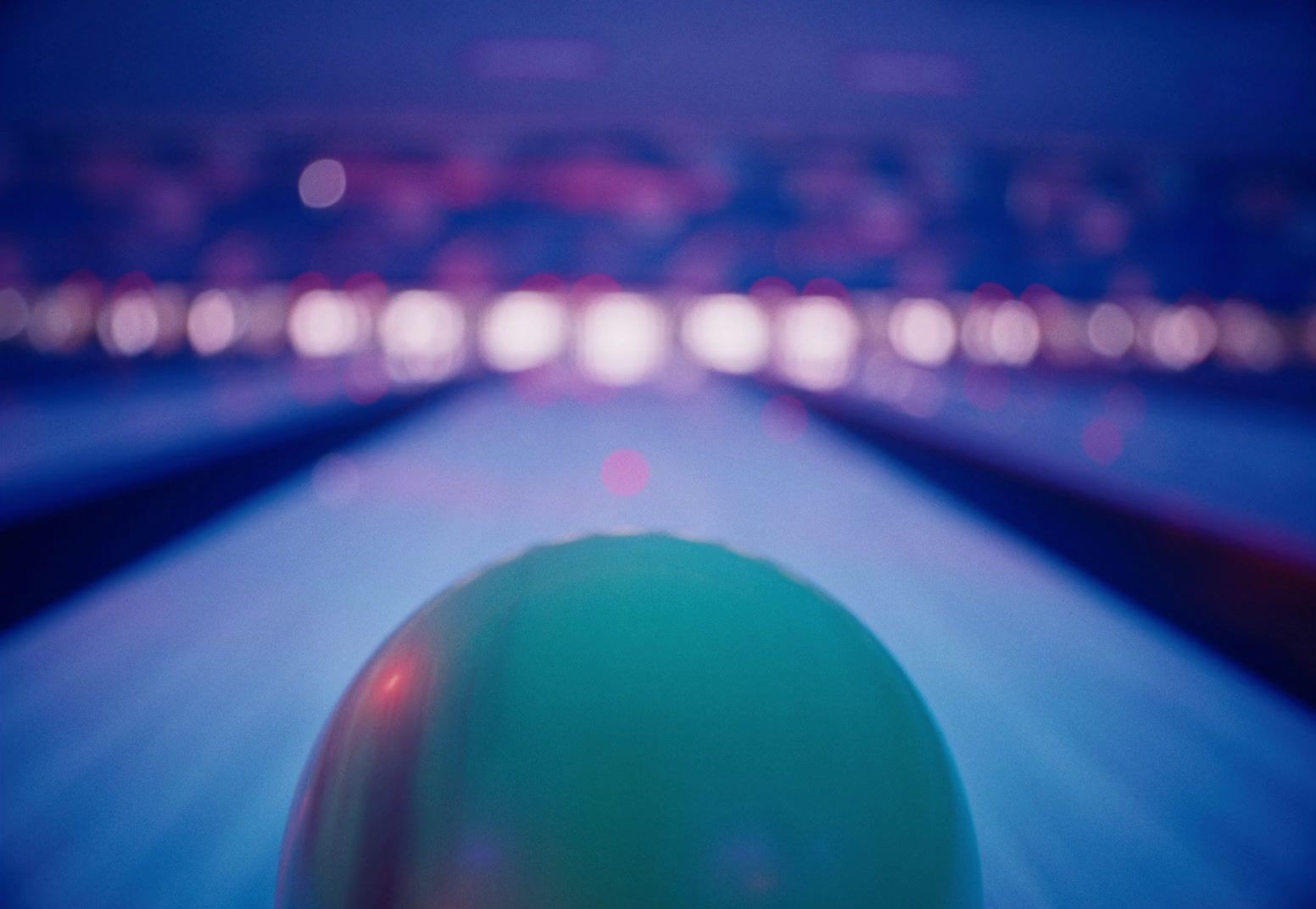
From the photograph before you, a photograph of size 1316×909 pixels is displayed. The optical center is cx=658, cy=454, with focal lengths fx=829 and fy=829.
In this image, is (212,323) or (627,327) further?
(627,327)

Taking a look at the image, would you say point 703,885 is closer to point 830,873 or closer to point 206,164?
point 830,873

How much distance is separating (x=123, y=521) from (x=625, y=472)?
1.40 meters

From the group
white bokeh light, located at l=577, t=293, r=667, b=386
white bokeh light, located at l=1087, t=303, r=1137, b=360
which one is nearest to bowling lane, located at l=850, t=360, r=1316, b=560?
white bokeh light, located at l=1087, t=303, r=1137, b=360

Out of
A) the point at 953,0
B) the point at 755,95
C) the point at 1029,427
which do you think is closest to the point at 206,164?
the point at 755,95

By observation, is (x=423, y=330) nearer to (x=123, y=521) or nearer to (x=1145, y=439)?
(x=1145, y=439)

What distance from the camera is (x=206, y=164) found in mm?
5152

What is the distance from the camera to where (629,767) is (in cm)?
46

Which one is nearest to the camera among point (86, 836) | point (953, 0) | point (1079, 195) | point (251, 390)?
point (86, 836)

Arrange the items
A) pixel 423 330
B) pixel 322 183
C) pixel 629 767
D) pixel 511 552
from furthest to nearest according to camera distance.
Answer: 1. pixel 423 330
2. pixel 322 183
3. pixel 511 552
4. pixel 629 767

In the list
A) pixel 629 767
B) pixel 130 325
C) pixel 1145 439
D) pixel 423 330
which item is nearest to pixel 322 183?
pixel 423 330

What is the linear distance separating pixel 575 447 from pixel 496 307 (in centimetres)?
507

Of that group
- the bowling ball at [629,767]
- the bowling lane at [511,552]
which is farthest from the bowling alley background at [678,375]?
the bowling ball at [629,767]

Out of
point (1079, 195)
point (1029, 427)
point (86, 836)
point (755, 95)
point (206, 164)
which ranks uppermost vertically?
point (206, 164)

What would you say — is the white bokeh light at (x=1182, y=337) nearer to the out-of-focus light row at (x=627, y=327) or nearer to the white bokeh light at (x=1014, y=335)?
the out-of-focus light row at (x=627, y=327)
